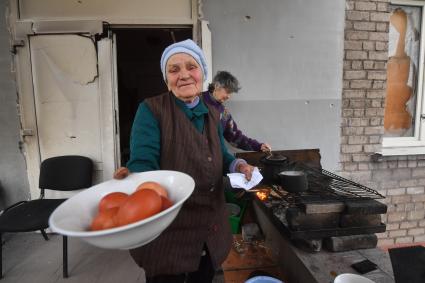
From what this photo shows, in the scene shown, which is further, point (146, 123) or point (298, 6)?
point (298, 6)

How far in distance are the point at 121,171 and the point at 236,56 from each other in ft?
6.80

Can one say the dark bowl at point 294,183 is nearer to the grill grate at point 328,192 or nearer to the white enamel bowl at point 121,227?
the grill grate at point 328,192

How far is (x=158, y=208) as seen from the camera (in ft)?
2.61

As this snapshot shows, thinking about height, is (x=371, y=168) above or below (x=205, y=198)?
below

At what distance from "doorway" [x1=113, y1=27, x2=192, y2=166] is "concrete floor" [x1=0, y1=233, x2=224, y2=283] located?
2046 mm

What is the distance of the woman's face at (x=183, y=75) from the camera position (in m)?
1.14

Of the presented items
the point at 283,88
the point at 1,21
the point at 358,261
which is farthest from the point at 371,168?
the point at 1,21

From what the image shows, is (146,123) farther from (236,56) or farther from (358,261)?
(236,56)

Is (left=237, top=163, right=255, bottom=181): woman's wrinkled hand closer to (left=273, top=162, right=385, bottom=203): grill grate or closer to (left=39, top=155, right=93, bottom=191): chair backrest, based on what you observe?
(left=273, top=162, right=385, bottom=203): grill grate

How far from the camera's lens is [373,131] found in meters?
2.95

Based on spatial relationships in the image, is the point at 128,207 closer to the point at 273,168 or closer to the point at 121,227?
the point at 121,227

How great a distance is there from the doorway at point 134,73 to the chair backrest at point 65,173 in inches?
69.7

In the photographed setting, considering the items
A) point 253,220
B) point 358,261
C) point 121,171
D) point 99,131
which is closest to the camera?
point 121,171

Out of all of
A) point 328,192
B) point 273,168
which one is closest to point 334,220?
point 328,192
